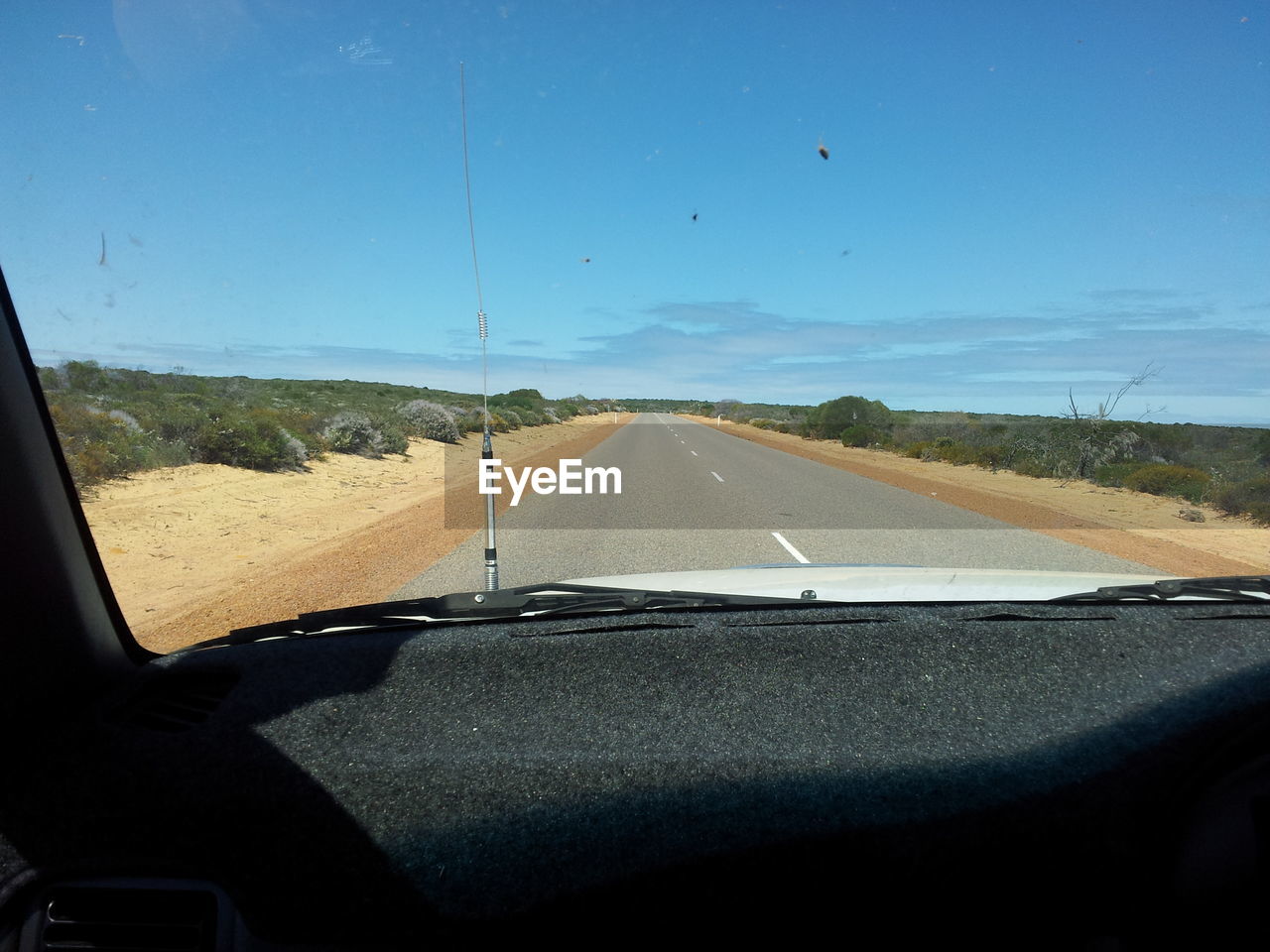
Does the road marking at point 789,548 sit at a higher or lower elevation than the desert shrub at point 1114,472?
lower

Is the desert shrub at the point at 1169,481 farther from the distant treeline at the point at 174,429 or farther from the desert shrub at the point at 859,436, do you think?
the desert shrub at the point at 859,436

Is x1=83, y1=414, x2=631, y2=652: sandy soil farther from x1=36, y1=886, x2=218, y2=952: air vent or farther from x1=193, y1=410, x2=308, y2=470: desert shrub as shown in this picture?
x1=36, y1=886, x2=218, y2=952: air vent

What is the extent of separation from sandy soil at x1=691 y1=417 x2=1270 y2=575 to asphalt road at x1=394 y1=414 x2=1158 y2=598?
2.71 feet

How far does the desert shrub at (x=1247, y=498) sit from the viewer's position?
631 inches

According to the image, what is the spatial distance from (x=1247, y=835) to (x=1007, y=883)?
0.58 m

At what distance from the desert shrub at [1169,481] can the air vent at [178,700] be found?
2095cm

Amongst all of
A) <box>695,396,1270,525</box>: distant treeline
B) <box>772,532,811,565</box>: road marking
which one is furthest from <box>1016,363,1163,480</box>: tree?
<box>772,532,811,565</box>: road marking

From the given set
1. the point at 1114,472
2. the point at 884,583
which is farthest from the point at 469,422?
the point at 884,583

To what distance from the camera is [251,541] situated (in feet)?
36.4

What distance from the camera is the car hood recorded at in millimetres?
2865

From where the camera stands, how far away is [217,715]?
91.2 inches

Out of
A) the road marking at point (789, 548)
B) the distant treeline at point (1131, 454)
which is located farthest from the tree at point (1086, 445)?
the road marking at point (789, 548)

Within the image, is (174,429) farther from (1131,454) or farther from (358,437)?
(1131,454)

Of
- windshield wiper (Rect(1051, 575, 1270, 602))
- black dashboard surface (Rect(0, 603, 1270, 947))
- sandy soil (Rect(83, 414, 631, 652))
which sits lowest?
sandy soil (Rect(83, 414, 631, 652))
